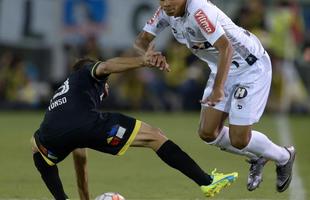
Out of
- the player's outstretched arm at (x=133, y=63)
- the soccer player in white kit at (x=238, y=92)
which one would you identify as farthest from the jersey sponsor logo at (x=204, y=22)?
the player's outstretched arm at (x=133, y=63)

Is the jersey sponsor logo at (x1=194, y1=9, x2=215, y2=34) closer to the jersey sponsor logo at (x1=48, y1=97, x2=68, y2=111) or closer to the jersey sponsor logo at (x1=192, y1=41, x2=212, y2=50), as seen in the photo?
the jersey sponsor logo at (x1=192, y1=41, x2=212, y2=50)

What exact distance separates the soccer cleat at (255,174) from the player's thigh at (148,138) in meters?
1.80

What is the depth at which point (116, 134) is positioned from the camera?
868cm

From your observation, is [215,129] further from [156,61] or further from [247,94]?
[156,61]

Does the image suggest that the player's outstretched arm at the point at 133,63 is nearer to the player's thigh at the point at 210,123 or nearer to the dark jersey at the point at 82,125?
the dark jersey at the point at 82,125

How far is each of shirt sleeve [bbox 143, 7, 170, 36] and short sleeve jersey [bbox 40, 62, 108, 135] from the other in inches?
57.0

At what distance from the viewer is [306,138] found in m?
17.2

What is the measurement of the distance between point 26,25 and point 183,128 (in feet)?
20.1

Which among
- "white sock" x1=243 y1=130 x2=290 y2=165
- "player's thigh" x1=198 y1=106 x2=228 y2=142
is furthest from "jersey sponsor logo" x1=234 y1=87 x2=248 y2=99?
"white sock" x1=243 y1=130 x2=290 y2=165

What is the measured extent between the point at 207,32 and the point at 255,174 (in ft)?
6.27

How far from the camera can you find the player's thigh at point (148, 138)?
344 inches

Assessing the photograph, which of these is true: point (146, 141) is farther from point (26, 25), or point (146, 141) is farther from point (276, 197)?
point (26, 25)

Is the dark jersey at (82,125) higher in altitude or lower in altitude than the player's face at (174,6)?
lower

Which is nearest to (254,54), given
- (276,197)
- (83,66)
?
(276,197)
